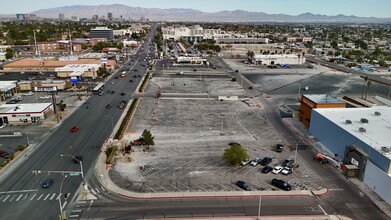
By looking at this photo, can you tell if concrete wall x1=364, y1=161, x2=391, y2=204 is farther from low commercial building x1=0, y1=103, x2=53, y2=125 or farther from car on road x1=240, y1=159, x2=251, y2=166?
low commercial building x1=0, y1=103, x2=53, y2=125

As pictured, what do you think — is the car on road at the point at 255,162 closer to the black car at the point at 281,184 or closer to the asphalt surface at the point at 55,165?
the black car at the point at 281,184

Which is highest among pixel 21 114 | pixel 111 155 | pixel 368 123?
pixel 368 123

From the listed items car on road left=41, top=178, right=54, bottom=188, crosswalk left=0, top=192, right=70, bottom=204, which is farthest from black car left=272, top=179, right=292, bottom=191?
car on road left=41, top=178, right=54, bottom=188

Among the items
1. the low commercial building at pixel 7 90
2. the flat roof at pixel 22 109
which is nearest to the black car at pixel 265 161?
the flat roof at pixel 22 109

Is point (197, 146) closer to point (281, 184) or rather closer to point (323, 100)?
point (281, 184)

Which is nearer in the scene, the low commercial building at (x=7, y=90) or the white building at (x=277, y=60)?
the low commercial building at (x=7, y=90)

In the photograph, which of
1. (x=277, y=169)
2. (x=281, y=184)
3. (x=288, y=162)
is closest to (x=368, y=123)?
(x=288, y=162)
